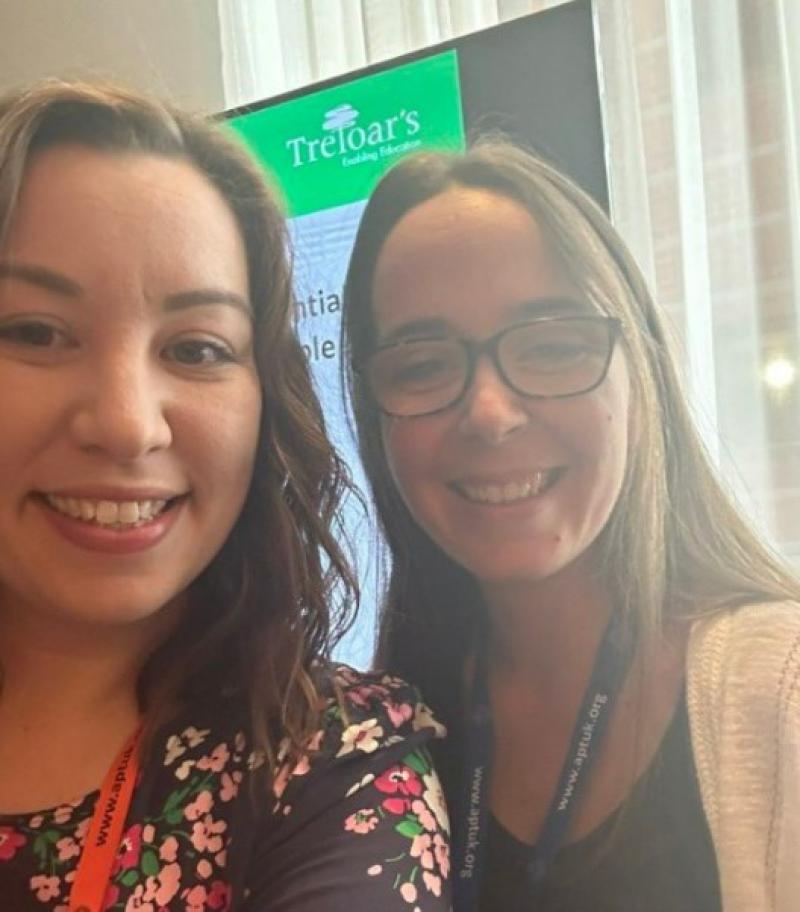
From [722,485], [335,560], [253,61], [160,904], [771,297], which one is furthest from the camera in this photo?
[253,61]

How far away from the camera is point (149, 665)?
1044mm

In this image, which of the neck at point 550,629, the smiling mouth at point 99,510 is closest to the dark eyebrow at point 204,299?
the smiling mouth at point 99,510

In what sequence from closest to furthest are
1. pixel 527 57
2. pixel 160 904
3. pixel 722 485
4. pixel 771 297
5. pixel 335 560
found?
pixel 160 904, pixel 335 560, pixel 722 485, pixel 527 57, pixel 771 297

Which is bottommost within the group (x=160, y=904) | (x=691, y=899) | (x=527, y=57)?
(x=691, y=899)

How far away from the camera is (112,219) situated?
36.5 inches

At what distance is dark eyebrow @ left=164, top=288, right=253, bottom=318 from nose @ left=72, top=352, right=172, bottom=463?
6cm

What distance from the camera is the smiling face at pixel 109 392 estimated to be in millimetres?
901

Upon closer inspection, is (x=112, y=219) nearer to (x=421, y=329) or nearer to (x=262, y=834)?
(x=421, y=329)

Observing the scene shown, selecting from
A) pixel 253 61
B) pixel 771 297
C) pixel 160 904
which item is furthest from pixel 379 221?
pixel 253 61

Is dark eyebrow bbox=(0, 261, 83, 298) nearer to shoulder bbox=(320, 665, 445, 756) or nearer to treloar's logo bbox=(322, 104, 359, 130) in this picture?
shoulder bbox=(320, 665, 445, 756)

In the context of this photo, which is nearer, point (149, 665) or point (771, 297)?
point (149, 665)

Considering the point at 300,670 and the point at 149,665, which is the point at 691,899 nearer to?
the point at 300,670

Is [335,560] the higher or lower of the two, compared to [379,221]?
lower

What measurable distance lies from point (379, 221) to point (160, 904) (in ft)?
2.62
